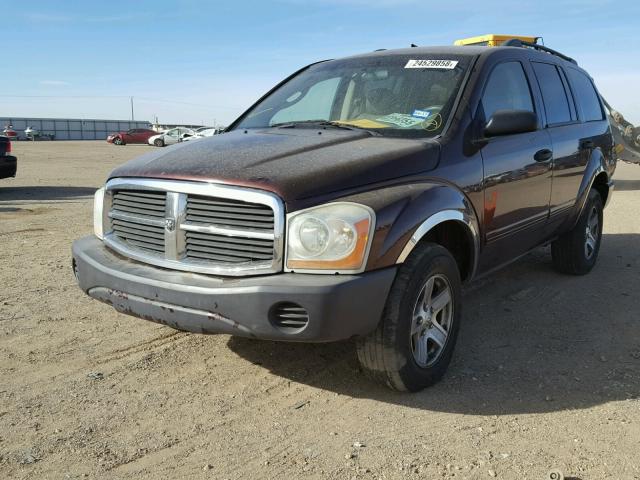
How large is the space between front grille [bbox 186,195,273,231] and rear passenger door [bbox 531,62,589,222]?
2827 millimetres

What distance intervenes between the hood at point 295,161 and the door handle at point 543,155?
1.29 meters

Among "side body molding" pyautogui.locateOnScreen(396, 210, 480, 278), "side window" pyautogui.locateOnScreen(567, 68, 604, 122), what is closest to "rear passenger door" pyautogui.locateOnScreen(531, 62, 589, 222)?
"side window" pyautogui.locateOnScreen(567, 68, 604, 122)

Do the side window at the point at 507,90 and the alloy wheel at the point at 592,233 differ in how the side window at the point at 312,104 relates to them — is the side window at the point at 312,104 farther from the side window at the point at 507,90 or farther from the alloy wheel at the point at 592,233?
the alloy wheel at the point at 592,233

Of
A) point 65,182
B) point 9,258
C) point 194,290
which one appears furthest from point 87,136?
point 194,290

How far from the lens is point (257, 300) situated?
116 inches

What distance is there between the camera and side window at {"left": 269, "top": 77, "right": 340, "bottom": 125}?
14.7 feet

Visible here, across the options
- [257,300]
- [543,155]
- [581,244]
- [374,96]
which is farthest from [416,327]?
[581,244]

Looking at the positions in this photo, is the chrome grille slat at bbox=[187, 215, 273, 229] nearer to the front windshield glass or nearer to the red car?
the front windshield glass

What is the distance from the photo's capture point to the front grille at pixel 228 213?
10.0 ft

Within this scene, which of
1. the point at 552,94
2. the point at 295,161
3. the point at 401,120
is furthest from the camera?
the point at 552,94

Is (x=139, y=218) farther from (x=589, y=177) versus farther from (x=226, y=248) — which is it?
(x=589, y=177)

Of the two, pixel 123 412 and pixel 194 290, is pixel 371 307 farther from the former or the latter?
pixel 123 412

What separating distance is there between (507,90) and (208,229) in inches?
99.6

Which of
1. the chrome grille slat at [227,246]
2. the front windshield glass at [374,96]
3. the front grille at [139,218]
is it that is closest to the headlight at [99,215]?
the front grille at [139,218]
